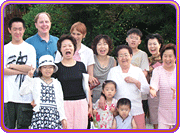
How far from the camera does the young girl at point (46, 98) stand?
3.80 metres

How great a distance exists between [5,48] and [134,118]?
2.36 m

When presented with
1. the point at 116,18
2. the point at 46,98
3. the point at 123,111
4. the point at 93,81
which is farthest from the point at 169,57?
the point at 116,18

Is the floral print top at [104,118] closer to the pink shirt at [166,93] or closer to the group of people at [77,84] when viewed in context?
the group of people at [77,84]

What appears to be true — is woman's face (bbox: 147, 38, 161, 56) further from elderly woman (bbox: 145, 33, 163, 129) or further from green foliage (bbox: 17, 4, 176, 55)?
green foliage (bbox: 17, 4, 176, 55)

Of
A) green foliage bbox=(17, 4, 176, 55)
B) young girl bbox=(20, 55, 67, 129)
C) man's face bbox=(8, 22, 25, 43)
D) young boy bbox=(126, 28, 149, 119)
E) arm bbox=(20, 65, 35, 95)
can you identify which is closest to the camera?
young girl bbox=(20, 55, 67, 129)

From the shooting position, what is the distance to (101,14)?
9.47 m

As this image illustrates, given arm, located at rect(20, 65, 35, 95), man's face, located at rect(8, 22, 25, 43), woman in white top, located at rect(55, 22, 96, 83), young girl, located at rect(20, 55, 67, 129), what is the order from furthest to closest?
woman in white top, located at rect(55, 22, 96, 83)
man's face, located at rect(8, 22, 25, 43)
arm, located at rect(20, 65, 35, 95)
young girl, located at rect(20, 55, 67, 129)

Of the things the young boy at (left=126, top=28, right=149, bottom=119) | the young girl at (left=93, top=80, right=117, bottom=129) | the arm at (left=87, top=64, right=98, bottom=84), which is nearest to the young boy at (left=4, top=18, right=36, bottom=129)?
the arm at (left=87, top=64, right=98, bottom=84)

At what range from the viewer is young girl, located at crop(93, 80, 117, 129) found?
14.2 ft

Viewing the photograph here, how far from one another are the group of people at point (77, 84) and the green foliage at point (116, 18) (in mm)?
4573

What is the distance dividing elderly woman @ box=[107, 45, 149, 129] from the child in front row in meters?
0.11

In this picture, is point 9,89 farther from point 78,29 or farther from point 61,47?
point 78,29

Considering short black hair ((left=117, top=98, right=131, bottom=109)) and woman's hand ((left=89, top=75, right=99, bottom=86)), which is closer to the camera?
short black hair ((left=117, top=98, right=131, bottom=109))

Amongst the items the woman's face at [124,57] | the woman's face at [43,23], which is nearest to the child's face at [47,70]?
the woman's face at [43,23]
